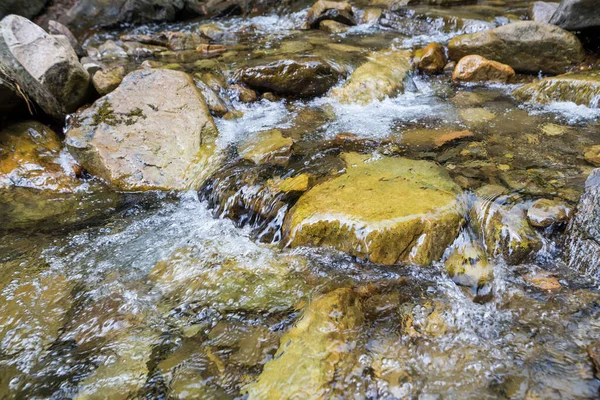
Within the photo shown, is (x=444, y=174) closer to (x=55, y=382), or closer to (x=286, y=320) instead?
(x=286, y=320)

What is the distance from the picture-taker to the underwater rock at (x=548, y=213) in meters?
3.00

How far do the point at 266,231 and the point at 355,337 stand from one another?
5.03 ft

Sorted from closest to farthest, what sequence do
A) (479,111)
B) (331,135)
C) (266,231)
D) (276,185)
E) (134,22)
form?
(266,231), (276,185), (331,135), (479,111), (134,22)

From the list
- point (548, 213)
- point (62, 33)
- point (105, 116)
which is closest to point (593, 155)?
point (548, 213)

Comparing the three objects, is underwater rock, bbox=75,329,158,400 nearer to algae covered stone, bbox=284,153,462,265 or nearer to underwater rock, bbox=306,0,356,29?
algae covered stone, bbox=284,153,462,265

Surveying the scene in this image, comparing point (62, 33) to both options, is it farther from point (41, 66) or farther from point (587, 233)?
point (587, 233)

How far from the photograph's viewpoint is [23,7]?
9.75 meters

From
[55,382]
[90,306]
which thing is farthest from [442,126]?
[55,382]

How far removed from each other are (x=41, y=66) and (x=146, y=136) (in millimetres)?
1635

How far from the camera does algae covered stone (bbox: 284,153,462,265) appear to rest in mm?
3004

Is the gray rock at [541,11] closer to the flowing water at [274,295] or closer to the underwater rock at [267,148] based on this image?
the flowing water at [274,295]

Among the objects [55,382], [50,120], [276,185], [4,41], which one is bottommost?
[55,382]

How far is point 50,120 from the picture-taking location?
5.38 metres

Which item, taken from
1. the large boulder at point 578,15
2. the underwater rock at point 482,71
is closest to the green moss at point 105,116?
the underwater rock at point 482,71
